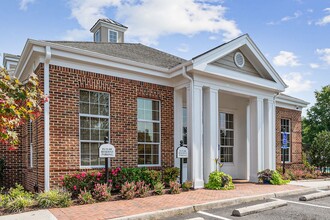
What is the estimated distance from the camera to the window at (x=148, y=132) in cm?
1012

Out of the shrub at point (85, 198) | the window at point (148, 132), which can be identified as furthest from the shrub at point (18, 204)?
the window at point (148, 132)

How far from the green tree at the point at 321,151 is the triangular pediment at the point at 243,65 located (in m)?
5.36

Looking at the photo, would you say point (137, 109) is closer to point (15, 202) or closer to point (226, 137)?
point (15, 202)

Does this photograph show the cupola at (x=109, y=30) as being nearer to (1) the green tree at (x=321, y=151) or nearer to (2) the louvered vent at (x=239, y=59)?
(2) the louvered vent at (x=239, y=59)

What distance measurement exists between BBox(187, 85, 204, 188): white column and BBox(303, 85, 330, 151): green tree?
A: 77.6 ft

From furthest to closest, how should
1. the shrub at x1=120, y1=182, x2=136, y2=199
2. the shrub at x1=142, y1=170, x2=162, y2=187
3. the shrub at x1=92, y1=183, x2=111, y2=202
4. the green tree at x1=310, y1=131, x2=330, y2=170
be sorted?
the green tree at x1=310, y1=131, x2=330, y2=170, the shrub at x1=142, y1=170, x2=162, y2=187, the shrub at x1=120, y1=182, x2=136, y2=199, the shrub at x1=92, y1=183, x2=111, y2=202

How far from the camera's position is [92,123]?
29.8ft

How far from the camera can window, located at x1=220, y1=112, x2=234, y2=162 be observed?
44.8 ft

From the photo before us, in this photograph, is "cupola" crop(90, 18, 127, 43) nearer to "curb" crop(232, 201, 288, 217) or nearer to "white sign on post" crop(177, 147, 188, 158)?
"white sign on post" crop(177, 147, 188, 158)

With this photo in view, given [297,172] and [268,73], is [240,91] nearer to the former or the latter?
[268,73]

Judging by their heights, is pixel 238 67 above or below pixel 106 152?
above

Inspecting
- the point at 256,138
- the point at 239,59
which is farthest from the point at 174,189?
the point at 239,59

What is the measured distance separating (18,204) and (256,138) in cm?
929

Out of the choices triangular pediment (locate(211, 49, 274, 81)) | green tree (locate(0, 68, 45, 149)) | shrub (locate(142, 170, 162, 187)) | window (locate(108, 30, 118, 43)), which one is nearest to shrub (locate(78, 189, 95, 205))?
shrub (locate(142, 170, 162, 187))
